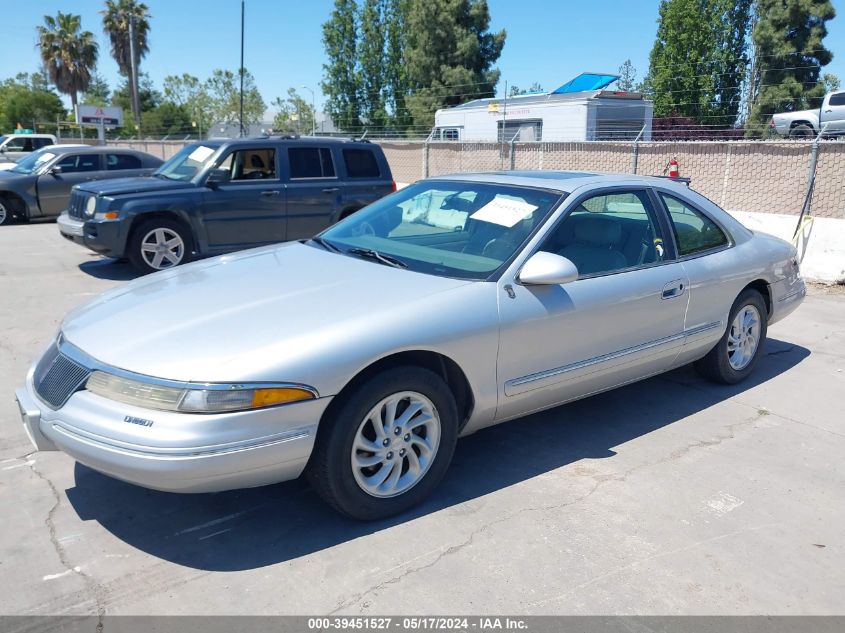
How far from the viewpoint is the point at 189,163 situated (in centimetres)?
917

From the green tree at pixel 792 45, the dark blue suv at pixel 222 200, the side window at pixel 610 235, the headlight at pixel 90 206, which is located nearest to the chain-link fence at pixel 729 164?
the dark blue suv at pixel 222 200

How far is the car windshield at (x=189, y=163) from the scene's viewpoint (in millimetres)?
8953

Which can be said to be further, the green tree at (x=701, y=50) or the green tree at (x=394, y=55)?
the green tree at (x=394, y=55)

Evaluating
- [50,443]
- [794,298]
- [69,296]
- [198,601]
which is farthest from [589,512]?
[69,296]

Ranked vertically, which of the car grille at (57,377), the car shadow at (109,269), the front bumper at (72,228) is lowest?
the car shadow at (109,269)

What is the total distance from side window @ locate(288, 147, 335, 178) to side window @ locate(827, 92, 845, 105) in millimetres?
17274

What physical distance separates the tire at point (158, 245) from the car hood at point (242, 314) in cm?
488

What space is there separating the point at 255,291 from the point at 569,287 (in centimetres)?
167

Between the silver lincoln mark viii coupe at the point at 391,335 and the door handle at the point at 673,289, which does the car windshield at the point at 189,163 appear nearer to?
the silver lincoln mark viii coupe at the point at 391,335

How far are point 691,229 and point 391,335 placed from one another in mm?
2606

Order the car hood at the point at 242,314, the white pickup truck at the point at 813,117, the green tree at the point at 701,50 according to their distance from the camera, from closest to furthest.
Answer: the car hood at the point at 242,314 → the white pickup truck at the point at 813,117 → the green tree at the point at 701,50

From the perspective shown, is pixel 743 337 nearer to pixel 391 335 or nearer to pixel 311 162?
pixel 391 335

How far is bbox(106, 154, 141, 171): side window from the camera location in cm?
1389

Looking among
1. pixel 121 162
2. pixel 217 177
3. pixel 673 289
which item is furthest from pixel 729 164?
pixel 121 162
